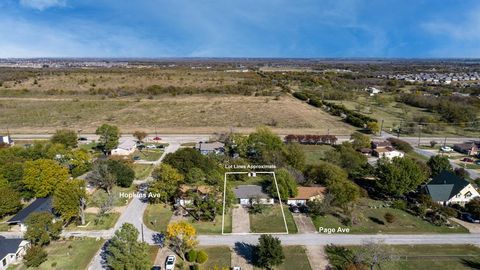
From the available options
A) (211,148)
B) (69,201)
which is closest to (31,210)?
(69,201)

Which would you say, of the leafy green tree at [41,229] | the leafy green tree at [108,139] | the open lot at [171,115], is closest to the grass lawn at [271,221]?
the leafy green tree at [41,229]

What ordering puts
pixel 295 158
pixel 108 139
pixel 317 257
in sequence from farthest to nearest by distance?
pixel 108 139, pixel 295 158, pixel 317 257

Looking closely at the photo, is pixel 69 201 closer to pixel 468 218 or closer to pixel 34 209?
pixel 34 209

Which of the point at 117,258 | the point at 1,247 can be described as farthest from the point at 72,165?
the point at 117,258

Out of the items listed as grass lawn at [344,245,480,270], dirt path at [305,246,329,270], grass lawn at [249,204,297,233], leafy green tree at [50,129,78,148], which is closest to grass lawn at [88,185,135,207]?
grass lawn at [249,204,297,233]

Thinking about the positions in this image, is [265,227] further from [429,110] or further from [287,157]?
[429,110]

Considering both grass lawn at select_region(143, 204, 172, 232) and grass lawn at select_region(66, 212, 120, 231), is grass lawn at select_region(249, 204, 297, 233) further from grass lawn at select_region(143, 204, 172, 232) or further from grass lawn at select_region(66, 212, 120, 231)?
grass lawn at select_region(66, 212, 120, 231)

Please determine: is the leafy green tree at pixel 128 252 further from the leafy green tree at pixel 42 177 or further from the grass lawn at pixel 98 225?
the leafy green tree at pixel 42 177
